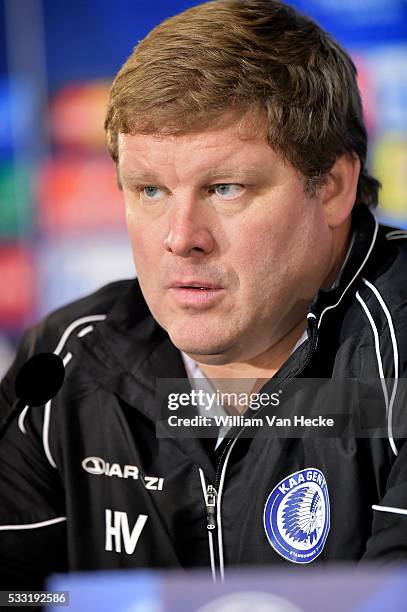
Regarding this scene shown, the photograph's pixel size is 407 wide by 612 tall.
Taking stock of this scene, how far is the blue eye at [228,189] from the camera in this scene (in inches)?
40.6

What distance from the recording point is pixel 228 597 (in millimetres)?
763

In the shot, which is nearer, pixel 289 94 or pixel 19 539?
pixel 289 94

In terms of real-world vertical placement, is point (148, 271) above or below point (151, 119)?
below

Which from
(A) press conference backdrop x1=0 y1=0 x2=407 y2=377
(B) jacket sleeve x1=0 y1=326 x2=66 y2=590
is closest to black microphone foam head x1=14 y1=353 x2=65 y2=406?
(B) jacket sleeve x1=0 y1=326 x2=66 y2=590

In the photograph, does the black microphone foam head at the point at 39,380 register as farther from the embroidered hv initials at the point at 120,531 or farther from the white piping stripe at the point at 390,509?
the white piping stripe at the point at 390,509

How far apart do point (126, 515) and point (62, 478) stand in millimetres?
119

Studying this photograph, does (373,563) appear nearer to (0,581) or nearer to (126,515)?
(126,515)

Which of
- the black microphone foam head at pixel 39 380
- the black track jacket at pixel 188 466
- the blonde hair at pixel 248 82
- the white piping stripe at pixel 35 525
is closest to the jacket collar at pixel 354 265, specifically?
the black track jacket at pixel 188 466

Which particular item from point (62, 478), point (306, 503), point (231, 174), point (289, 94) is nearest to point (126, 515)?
point (62, 478)

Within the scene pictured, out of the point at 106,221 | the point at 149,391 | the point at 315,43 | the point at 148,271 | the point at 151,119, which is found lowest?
the point at 149,391

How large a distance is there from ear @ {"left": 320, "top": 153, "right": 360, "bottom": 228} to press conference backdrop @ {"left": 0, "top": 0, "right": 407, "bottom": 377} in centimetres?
66

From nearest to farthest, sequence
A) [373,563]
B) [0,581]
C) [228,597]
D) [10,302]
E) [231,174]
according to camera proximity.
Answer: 1. [228,597]
2. [373,563]
3. [231,174]
4. [0,581]
5. [10,302]

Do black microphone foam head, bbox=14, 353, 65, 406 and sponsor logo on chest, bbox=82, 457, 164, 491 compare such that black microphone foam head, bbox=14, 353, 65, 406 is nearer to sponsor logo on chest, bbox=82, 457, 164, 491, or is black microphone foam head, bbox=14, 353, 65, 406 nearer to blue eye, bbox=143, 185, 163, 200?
sponsor logo on chest, bbox=82, 457, 164, 491

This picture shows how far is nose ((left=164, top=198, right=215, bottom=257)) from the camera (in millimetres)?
1016
